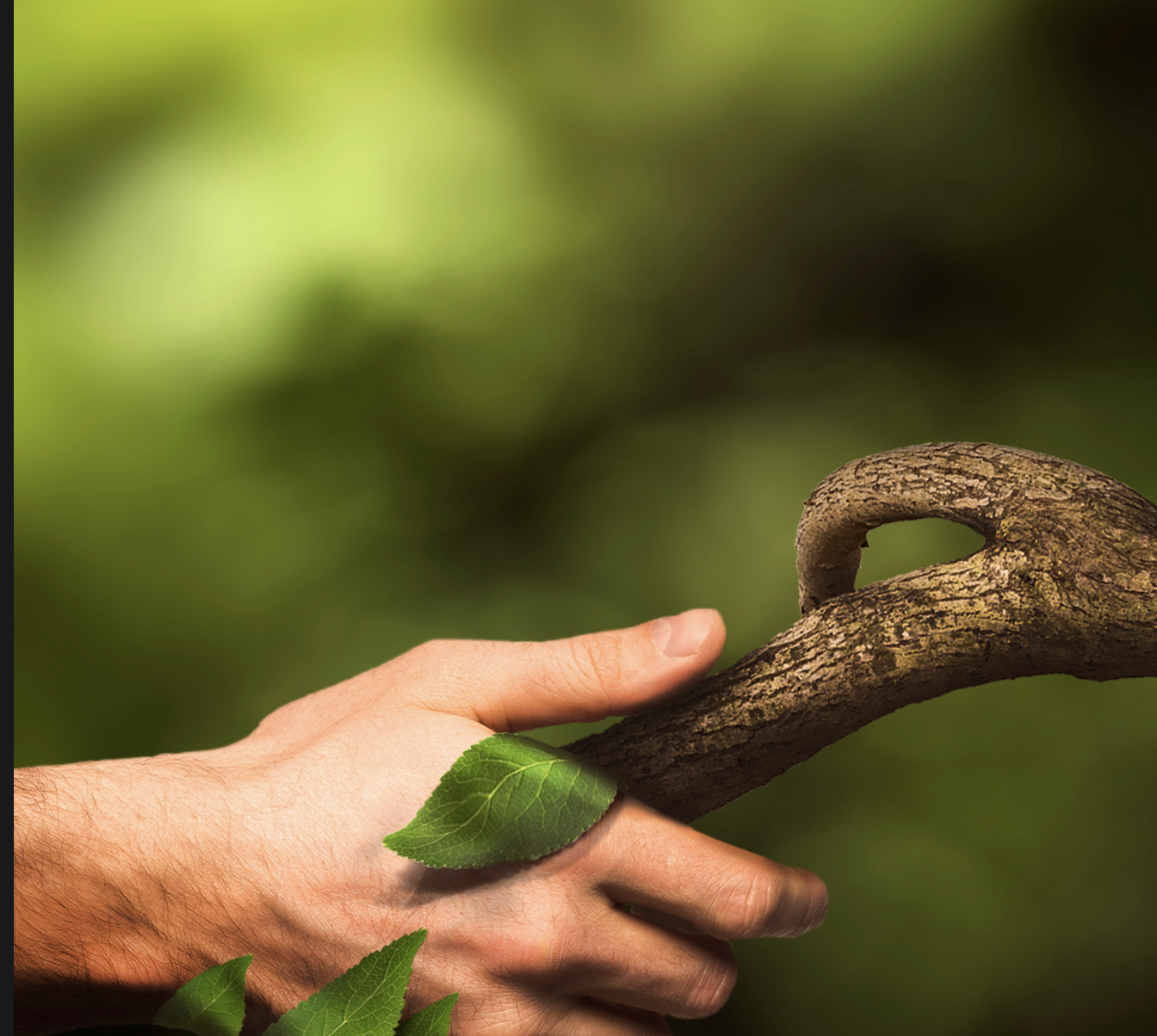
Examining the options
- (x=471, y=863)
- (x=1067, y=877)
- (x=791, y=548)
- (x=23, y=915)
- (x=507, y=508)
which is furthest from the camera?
(x=507, y=508)

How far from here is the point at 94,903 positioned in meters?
0.69

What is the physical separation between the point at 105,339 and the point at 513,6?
862 millimetres

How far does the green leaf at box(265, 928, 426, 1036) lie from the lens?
1.47 feet

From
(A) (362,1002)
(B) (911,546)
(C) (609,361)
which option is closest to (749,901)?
(A) (362,1002)

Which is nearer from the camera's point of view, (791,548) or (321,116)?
(791,548)

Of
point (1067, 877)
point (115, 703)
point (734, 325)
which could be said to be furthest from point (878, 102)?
point (115, 703)

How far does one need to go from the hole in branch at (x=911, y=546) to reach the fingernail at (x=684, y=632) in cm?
75

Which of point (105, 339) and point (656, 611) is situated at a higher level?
point (105, 339)

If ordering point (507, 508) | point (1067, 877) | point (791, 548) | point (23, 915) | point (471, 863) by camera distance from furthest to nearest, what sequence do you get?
point (507, 508)
point (791, 548)
point (1067, 877)
point (23, 915)
point (471, 863)

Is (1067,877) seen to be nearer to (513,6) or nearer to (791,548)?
(791,548)

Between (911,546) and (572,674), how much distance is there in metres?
0.84

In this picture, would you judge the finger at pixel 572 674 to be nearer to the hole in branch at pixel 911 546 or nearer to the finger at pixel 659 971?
the finger at pixel 659 971

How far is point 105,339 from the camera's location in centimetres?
159

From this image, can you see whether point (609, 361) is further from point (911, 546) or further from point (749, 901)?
point (749, 901)
